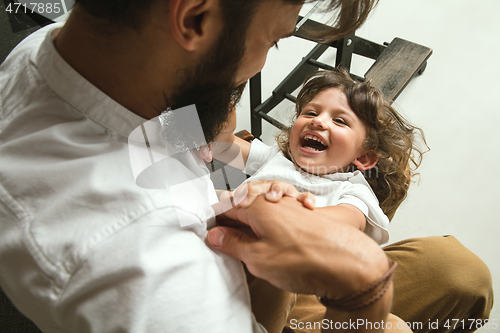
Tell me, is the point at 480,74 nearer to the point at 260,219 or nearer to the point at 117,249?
the point at 260,219

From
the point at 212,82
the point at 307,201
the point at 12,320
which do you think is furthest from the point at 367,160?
the point at 12,320

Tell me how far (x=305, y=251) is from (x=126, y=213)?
33 centimetres

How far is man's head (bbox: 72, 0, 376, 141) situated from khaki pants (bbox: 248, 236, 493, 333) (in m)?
0.69

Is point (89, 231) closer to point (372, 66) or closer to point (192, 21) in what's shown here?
point (192, 21)

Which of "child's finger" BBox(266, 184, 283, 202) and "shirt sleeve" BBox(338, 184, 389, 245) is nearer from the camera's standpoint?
"child's finger" BBox(266, 184, 283, 202)

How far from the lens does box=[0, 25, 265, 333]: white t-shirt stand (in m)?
0.55

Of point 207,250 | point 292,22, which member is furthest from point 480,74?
point 207,250

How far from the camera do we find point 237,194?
0.82 m

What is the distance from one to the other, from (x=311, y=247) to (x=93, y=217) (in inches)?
15.6

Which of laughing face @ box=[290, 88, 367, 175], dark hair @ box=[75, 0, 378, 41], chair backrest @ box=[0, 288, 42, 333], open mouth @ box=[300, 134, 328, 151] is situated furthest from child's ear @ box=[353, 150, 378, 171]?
chair backrest @ box=[0, 288, 42, 333]

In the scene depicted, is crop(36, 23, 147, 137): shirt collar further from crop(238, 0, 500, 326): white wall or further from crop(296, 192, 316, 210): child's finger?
crop(238, 0, 500, 326): white wall

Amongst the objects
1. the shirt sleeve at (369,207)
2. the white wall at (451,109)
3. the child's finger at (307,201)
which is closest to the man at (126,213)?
the child's finger at (307,201)

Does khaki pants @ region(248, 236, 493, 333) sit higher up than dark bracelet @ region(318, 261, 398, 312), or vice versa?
dark bracelet @ region(318, 261, 398, 312)

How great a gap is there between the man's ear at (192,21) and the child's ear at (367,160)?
96cm
